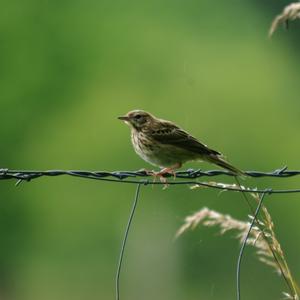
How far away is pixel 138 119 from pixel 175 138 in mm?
553

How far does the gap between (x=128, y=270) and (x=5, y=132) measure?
55.7ft

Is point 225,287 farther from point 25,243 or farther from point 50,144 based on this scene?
point 50,144

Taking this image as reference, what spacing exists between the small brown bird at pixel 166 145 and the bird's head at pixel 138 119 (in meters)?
0.01

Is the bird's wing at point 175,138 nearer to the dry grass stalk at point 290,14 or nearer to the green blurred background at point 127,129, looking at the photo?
the dry grass stalk at point 290,14

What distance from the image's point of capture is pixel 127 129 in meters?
42.1

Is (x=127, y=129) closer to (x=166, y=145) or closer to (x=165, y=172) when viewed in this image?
(x=166, y=145)

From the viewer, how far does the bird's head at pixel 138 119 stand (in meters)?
10.9

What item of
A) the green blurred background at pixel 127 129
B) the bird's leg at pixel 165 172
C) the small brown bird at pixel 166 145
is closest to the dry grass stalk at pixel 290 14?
the bird's leg at pixel 165 172

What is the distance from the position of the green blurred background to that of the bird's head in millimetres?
20240

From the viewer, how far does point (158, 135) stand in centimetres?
1068

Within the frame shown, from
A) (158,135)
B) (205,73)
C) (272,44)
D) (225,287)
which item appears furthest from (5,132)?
(158,135)

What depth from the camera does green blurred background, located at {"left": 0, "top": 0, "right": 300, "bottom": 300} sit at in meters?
37.6

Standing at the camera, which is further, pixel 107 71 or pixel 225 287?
pixel 107 71

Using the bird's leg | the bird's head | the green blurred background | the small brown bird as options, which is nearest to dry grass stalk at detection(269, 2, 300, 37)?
the bird's leg
